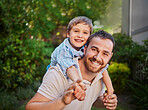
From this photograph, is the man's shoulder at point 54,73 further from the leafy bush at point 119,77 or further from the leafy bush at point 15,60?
the leafy bush at point 119,77

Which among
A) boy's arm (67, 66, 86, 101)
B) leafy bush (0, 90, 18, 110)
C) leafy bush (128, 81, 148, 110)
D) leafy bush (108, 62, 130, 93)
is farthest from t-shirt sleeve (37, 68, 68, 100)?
leafy bush (108, 62, 130, 93)

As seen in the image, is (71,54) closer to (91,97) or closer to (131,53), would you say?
(91,97)

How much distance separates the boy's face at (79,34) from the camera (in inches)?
77.8

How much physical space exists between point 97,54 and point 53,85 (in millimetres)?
495

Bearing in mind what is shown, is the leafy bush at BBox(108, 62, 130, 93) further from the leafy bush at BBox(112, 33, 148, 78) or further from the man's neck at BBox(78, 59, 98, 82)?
the man's neck at BBox(78, 59, 98, 82)

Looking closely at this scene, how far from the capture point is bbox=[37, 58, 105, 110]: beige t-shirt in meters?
1.58

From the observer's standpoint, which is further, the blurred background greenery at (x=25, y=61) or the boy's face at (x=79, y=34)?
the blurred background greenery at (x=25, y=61)

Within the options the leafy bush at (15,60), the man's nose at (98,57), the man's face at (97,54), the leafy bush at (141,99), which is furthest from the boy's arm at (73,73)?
the leafy bush at (15,60)

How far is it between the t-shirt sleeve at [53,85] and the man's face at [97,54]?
0.93 ft

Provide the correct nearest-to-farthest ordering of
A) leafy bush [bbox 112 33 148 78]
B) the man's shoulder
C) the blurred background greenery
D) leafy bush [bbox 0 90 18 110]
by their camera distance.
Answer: the man's shoulder
leafy bush [bbox 0 90 18 110]
the blurred background greenery
leafy bush [bbox 112 33 148 78]

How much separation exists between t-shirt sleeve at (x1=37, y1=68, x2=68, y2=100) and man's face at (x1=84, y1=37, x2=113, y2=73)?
0.93ft

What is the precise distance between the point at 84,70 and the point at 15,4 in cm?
508

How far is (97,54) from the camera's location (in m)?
1.59

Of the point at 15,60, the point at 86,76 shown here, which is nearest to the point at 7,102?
the point at 15,60
